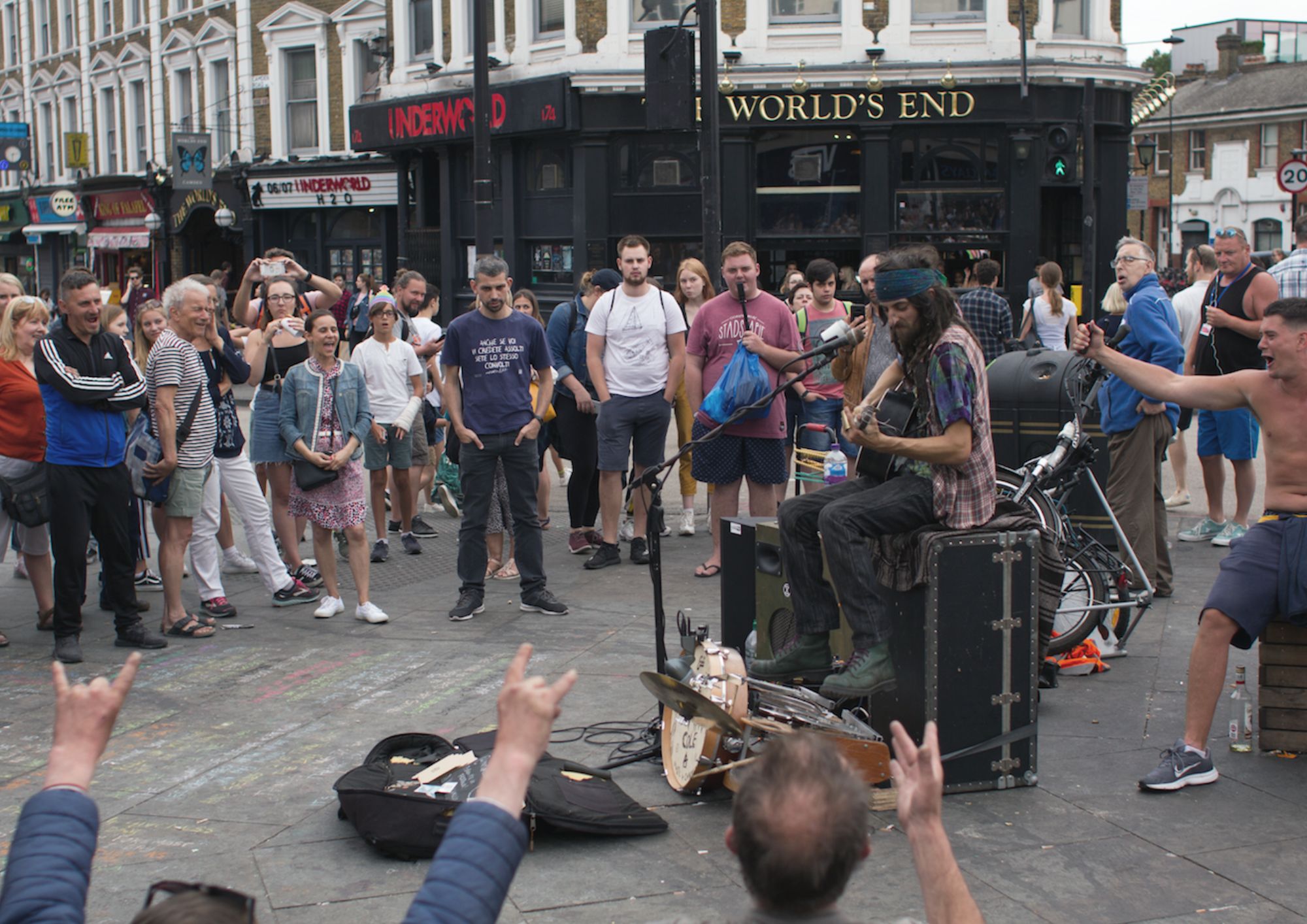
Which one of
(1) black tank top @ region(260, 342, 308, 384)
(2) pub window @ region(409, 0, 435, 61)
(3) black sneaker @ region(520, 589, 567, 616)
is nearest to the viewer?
(3) black sneaker @ region(520, 589, 567, 616)

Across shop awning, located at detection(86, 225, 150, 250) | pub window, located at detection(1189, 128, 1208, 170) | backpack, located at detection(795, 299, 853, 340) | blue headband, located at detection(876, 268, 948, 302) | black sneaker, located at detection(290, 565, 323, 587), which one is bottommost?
black sneaker, located at detection(290, 565, 323, 587)

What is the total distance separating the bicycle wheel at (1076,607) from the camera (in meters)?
6.44

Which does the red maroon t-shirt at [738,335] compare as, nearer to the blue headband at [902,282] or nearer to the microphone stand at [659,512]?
the microphone stand at [659,512]

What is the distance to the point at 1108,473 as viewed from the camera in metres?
8.01

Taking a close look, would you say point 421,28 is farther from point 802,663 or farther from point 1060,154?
point 802,663

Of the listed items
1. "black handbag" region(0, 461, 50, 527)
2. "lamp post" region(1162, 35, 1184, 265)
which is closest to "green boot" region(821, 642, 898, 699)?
"black handbag" region(0, 461, 50, 527)

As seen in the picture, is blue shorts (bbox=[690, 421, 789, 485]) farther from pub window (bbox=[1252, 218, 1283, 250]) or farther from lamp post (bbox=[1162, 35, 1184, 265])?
pub window (bbox=[1252, 218, 1283, 250])

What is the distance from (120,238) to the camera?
38.1 metres

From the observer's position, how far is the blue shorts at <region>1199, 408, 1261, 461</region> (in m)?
9.22

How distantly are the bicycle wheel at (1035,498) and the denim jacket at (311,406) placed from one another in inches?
148

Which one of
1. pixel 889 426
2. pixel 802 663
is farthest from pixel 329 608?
pixel 889 426

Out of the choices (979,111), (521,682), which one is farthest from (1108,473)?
(979,111)

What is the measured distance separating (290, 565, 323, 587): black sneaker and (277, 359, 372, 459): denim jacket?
3.20 ft

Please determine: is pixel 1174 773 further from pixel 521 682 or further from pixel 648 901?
pixel 521 682
